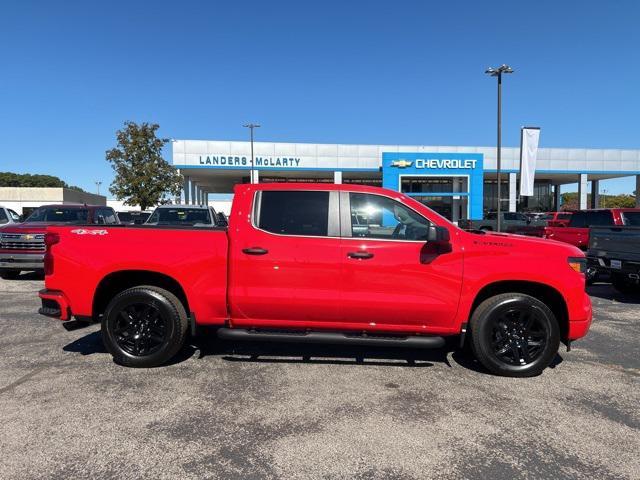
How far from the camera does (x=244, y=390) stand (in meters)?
4.28

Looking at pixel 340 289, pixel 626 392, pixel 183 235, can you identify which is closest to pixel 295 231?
pixel 340 289

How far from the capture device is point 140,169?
37594 millimetres

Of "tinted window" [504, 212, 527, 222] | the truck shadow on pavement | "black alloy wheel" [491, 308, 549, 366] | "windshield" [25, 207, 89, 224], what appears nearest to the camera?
"black alloy wheel" [491, 308, 549, 366]

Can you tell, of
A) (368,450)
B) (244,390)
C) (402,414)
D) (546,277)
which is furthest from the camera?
(546,277)

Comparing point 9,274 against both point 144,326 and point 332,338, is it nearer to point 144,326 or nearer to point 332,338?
point 144,326

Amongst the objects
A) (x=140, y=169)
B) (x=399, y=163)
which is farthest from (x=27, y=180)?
(x=399, y=163)

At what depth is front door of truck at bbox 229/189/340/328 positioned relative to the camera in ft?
15.0

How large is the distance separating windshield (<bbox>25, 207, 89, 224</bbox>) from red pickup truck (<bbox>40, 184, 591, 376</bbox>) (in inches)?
314

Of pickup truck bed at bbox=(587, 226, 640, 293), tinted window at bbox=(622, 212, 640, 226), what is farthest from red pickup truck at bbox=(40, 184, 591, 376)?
tinted window at bbox=(622, 212, 640, 226)

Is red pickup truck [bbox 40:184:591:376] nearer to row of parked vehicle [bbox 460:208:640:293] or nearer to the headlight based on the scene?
the headlight

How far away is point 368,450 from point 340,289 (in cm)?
167

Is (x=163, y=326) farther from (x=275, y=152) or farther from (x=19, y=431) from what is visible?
(x=275, y=152)

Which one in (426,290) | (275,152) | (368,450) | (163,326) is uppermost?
(275,152)

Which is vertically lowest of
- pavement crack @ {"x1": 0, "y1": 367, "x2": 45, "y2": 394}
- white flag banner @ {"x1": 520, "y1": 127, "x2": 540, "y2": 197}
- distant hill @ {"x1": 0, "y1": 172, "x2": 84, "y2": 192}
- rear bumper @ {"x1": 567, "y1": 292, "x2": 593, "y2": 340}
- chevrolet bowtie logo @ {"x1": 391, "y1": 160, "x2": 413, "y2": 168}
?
pavement crack @ {"x1": 0, "y1": 367, "x2": 45, "y2": 394}
